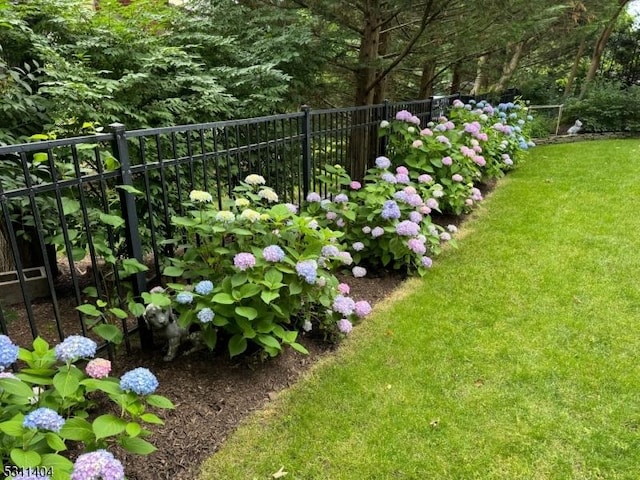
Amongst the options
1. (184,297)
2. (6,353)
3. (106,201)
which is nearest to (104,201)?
(106,201)

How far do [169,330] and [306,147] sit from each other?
7.18 feet

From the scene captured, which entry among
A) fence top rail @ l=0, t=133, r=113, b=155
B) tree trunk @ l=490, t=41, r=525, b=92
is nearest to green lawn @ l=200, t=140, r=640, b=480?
fence top rail @ l=0, t=133, r=113, b=155

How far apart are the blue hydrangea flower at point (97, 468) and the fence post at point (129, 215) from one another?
48.8 inches

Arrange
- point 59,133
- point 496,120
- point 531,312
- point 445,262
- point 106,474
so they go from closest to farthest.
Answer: point 106,474
point 531,312
point 59,133
point 445,262
point 496,120

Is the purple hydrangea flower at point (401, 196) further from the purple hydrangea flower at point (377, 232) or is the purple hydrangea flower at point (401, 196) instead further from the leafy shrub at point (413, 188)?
the purple hydrangea flower at point (377, 232)

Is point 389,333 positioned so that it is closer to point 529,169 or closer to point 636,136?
point 529,169

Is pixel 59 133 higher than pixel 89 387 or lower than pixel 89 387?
higher

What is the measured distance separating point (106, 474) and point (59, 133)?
9.57ft

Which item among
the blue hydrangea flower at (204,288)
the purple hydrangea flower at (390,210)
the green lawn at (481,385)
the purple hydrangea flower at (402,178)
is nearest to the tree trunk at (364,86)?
the purple hydrangea flower at (402,178)

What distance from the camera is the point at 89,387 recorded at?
1.65 m

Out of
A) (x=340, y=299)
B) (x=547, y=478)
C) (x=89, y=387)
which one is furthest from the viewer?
(x=340, y=299)

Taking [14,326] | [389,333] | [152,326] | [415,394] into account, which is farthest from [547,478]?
[14,326]

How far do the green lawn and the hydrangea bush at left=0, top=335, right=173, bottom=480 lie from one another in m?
0.57

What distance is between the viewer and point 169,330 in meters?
2.48
